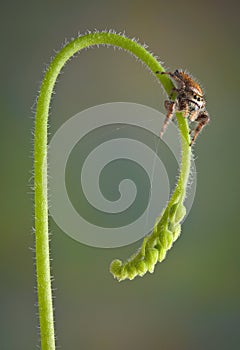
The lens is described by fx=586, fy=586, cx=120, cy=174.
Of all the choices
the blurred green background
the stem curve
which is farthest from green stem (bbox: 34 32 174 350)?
the blurred green background

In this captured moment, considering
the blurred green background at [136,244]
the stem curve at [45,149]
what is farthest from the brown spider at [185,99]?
the blurred green background at [136,244]

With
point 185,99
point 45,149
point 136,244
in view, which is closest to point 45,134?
point 45,149

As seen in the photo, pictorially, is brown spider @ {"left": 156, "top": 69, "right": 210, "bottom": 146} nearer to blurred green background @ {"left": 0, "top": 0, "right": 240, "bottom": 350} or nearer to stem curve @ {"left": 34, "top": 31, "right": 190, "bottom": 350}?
stem curve @ {"left": 34, "top": 31, "right": 190, "bottom": 350}

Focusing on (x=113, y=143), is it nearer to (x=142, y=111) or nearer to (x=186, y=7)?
(x=142, y=111)

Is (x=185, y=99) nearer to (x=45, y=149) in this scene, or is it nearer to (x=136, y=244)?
(x=45, y=149)

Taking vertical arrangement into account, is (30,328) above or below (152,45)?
below

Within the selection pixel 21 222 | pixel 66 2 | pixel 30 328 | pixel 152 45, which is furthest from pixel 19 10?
pixel 30 328
